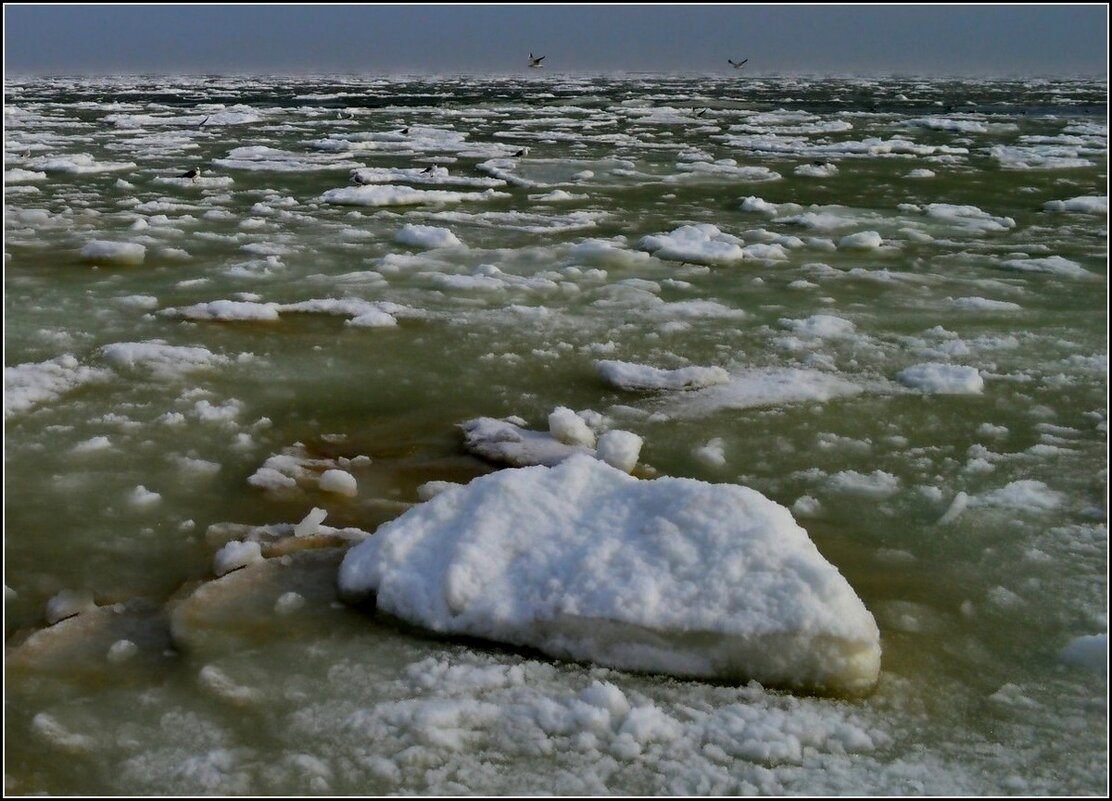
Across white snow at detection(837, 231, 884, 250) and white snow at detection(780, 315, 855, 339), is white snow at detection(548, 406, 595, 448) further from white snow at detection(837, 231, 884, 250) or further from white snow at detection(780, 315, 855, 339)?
white snow at detection(837, 231, 884, 250)

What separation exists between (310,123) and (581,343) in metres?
19.7

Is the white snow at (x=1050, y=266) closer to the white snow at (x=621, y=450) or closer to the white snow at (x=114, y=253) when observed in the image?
the white snow at (x=621, y=450)

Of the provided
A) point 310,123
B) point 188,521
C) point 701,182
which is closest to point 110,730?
point 188,521

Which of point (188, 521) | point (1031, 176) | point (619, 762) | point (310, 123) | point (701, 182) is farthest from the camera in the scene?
point (310, 123)

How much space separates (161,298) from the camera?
20.1 ft

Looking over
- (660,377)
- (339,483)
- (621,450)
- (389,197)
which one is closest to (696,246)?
(660,377)

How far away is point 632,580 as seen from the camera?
8.18 ft

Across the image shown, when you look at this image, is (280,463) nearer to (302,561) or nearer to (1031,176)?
(302,561)

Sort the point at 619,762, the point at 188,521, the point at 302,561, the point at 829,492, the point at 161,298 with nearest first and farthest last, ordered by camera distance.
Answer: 1. the point at 619,762
2. the point at 302,561
3. the point at 188,521
4. the point at 829,492
5. the point at 161,298

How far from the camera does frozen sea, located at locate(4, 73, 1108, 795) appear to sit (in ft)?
7.14

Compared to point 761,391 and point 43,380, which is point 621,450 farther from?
point 43,380

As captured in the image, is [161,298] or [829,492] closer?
[829,492]

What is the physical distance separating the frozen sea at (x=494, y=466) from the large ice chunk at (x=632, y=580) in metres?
0.07

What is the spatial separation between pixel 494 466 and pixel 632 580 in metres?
1.38
